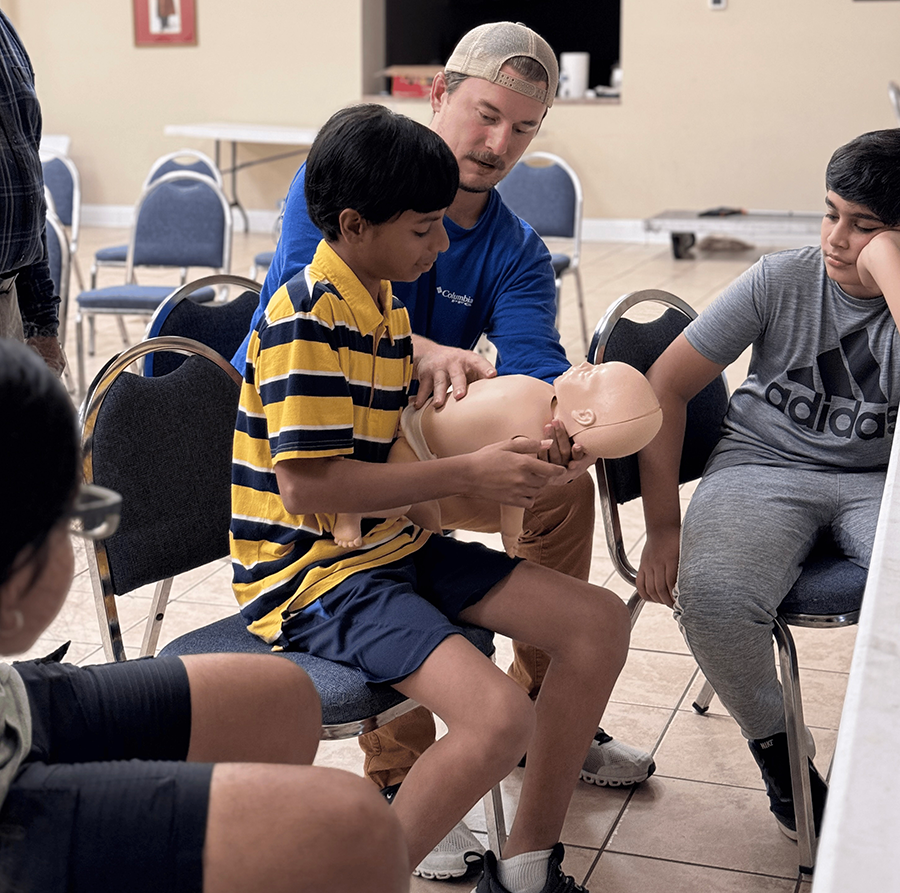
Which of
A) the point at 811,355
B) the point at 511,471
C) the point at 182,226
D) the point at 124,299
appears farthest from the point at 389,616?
the point at 182,226

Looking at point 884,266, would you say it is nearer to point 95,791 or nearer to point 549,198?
point 95,791

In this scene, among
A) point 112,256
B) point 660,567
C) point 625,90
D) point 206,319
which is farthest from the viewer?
point 625,90

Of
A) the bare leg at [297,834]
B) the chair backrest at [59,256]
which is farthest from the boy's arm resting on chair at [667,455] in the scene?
the chair backrest at [59,256]

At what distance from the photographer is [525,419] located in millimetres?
1418

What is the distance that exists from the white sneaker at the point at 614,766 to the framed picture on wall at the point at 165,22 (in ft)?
27.7

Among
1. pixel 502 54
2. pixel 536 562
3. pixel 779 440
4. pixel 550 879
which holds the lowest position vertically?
pixel 550 879

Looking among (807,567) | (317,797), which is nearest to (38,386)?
(317,797)

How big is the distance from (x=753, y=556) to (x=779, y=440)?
262 millimetres

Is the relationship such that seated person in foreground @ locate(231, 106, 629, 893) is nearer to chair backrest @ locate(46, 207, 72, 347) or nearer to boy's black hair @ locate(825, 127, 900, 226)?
boy's black hair @ locate(825, 127, 900, 226)

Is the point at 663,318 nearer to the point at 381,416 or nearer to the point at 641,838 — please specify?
the point at 381,416

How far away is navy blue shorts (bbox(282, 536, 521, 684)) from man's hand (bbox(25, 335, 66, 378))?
0.88 metres

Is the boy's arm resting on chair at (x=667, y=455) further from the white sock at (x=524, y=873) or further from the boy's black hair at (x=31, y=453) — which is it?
the boy's black hair at (x=31, y=453)

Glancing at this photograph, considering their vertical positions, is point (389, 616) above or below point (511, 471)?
below

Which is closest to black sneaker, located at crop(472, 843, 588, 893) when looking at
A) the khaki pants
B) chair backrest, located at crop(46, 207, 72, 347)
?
the khaki pants
